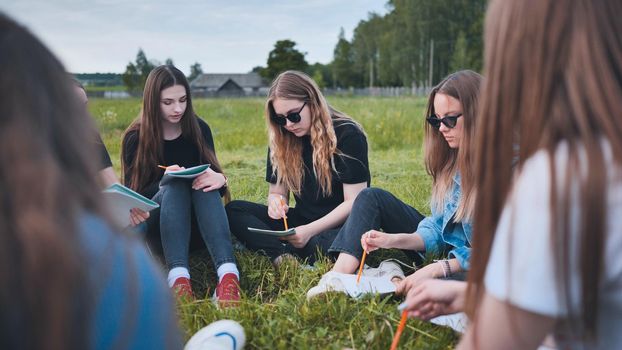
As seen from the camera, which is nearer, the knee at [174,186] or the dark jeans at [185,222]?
the dark jeans at [185,222]

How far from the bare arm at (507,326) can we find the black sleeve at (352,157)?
2.22 meters

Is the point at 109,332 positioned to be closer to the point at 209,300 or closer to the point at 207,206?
the point at 209,300

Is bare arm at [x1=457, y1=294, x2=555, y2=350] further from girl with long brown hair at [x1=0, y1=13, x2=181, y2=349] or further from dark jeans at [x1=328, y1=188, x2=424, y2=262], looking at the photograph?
dark jeans at [x1=328, y1=188, x2=424, y2=262]

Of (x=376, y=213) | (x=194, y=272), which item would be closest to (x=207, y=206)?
(x=194, y=272)

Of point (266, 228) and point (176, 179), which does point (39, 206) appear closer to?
point (176, 179)

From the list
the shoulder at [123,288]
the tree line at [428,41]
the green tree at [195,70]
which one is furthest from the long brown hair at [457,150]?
the green tree at [195,70]

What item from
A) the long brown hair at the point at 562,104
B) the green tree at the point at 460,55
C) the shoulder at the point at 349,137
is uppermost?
the green tree at the point at 460,55

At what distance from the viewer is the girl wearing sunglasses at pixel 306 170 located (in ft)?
10.7

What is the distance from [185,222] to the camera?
3.05 meters

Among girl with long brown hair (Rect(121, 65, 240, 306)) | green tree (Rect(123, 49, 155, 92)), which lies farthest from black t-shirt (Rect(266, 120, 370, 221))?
green tree (Rect(123, 49, 155, 92))

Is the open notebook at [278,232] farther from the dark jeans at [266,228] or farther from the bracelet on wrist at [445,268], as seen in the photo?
the bracelet on wrist at [445,268]

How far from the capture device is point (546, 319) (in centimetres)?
102

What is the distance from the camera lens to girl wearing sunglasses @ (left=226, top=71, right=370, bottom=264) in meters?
3.27

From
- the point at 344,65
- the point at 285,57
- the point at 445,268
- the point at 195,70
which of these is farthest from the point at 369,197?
the point at 195,70
